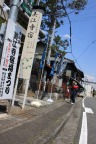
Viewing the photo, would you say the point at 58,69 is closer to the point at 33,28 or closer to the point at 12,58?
the point at 33,28

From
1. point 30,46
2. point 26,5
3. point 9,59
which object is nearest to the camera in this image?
point 9,59

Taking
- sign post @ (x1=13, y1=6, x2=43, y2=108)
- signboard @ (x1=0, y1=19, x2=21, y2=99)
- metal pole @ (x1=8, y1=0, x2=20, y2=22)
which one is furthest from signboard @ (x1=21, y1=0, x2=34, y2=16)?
signboard @ (x1=0, y1=19, x2=21, y2=99)

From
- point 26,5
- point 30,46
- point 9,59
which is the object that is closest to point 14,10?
point 26,5

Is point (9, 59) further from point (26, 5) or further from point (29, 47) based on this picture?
point (29, 47)

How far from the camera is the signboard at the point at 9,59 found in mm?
9070

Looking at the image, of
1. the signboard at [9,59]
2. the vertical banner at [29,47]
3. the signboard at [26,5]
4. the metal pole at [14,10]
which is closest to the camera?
the signboard at [9,59]

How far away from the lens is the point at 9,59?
30.4 ft

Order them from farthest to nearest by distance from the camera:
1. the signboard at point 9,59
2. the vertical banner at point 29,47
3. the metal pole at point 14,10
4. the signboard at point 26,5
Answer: the vertical banner at point 29,47, the signboard at point 26,5, the metal pole at point 14,10, the signboard at point 9,59

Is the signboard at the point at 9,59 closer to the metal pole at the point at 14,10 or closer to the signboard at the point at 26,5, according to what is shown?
the metal pole at the point at 14,10

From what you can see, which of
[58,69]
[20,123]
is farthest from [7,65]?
[58,69]

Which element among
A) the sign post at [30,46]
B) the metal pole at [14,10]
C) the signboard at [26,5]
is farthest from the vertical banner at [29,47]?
the metal pole at [14,10]

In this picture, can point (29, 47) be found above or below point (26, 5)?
below

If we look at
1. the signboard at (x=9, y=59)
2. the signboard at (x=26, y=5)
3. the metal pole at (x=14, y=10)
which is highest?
the signboard at (x=26, y=5)

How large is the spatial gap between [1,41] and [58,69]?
15974 millimetres
